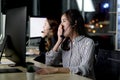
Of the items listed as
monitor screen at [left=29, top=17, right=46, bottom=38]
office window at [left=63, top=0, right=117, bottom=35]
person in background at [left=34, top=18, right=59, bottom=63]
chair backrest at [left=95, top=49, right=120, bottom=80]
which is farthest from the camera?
office window at [left=63, top=0, right=117, bottom=35]

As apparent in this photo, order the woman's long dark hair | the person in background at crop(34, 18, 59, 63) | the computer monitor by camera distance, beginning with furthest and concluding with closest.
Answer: the person in background at crop(34, 18, 59, 63), the woman's long dark hair, the computer monitor

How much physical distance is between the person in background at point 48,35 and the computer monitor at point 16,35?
3.05ft

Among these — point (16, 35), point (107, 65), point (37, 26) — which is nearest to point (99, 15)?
→ point (37, 26)

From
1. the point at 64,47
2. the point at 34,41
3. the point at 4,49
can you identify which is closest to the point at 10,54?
the point at 4,49

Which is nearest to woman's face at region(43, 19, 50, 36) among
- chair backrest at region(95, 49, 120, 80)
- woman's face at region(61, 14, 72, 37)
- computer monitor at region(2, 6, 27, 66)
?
chair backrest at region(95, 49, 120, 80)

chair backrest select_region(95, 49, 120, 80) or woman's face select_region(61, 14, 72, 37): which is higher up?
woman's face select_region(61, 14, 72, 37)

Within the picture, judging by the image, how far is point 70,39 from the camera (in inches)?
106

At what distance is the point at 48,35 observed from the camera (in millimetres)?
3531

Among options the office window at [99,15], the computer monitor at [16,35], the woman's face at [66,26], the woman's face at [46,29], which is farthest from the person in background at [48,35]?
the office window at [99,15]

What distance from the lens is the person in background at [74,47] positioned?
7.80ft

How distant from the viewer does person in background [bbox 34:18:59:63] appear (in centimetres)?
345

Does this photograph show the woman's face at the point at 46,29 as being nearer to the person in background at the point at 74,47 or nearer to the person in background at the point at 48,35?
the person in background at the point at 48,35

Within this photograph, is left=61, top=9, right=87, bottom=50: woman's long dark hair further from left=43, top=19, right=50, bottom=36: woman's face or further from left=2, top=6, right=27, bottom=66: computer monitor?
left=43, top=19, right=50, bottom=36: woman's face

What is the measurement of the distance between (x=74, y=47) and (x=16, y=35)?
552mm
